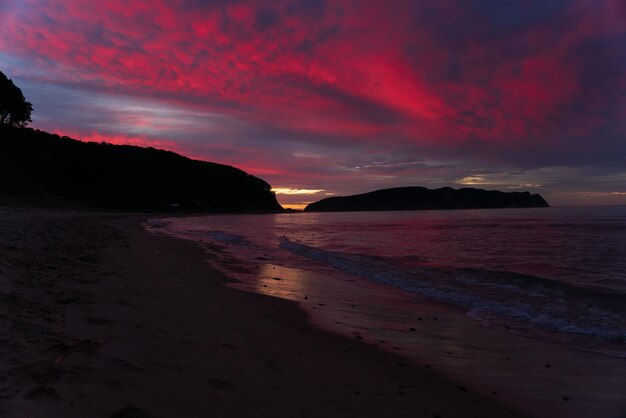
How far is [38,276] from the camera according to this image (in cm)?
691

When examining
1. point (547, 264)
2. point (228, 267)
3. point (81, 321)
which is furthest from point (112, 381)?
point (547, 264)

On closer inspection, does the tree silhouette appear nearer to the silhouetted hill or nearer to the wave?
the silhouetted hill

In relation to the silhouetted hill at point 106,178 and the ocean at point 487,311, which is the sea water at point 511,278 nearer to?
the ocean at point 487,311

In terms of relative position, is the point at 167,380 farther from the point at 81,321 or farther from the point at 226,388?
the point at 81,321

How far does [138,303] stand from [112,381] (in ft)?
11.2

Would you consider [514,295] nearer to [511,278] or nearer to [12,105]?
[511,278]

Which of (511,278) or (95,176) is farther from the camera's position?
(95,176)

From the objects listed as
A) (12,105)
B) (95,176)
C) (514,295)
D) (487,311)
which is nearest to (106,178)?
(95,176)

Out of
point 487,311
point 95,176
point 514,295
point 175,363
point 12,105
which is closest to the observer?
point 175,363

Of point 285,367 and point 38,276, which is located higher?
point 38,276

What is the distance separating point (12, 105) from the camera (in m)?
63.5

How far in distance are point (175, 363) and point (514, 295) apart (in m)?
9.81

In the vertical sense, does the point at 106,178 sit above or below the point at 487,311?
above

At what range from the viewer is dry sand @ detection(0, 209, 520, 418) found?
3307mm
